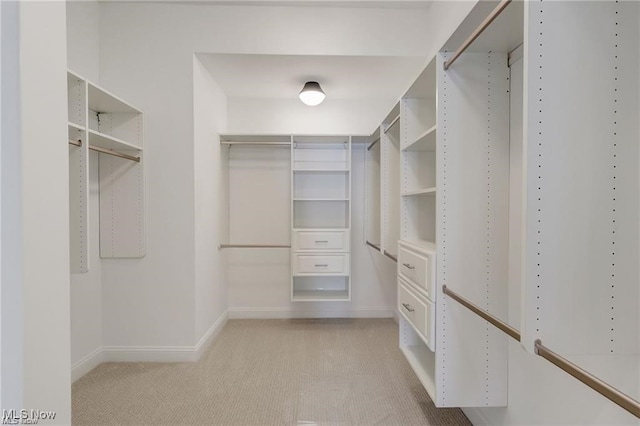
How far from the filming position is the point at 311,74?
9.73 feet

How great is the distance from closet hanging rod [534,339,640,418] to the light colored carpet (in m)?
1.22

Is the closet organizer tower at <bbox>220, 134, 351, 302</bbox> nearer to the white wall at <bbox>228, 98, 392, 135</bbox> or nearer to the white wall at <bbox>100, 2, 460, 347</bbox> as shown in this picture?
the white wall at <bbox>228, 98, 392, 135</bbox>

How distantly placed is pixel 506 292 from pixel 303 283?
2343 millimetres

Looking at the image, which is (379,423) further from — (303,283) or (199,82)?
(199,82)

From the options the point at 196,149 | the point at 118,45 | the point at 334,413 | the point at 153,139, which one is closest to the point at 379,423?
the point at 334,413

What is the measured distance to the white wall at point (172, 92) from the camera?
2.56 meters

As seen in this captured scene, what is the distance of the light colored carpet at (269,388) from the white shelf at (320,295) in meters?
0.37

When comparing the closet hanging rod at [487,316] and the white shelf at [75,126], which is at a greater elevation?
the white shelf at [75,126]

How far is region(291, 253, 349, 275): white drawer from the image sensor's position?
3.24 meters

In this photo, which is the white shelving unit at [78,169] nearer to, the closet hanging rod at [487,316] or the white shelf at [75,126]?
the white shelf at [75,126]

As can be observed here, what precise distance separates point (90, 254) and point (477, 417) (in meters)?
2.73

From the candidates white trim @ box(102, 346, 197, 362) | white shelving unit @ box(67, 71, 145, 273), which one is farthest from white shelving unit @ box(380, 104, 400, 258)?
white shelving unit @ box(67, 71, 145, 273)

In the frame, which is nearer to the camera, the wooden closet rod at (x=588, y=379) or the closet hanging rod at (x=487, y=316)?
the wooden closet rod at (x=588, y=379)

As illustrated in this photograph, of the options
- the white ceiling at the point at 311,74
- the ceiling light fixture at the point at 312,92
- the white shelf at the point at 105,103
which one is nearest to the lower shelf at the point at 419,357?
the white ceiling at the point at 311,74
